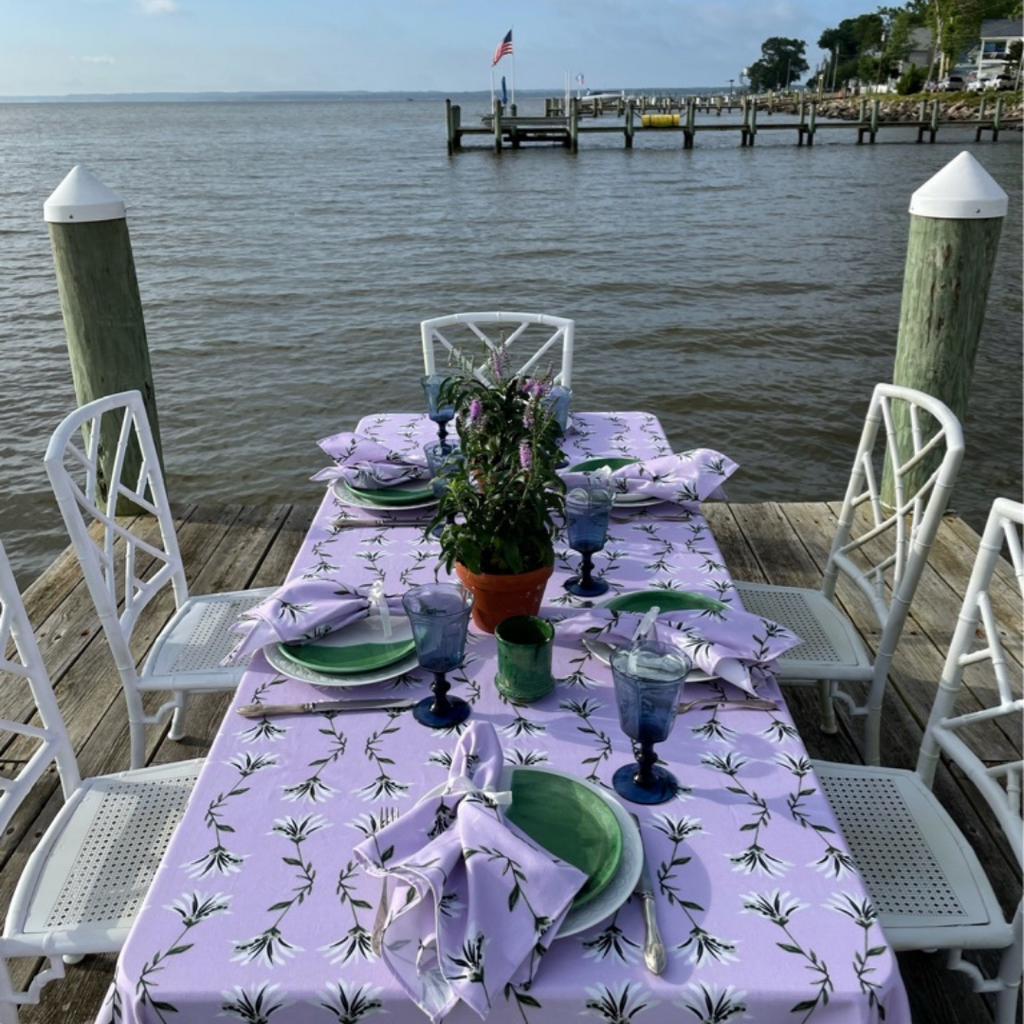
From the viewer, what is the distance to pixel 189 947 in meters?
1.02

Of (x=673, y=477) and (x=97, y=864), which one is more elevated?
(x=673, y=477)

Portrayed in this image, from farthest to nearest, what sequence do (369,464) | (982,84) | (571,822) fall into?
(982,84)
(369,464)
(571,822)

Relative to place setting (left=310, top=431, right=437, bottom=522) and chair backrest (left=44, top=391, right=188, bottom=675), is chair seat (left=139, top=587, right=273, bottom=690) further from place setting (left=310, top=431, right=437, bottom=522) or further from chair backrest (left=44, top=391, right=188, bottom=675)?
place setting (left=310, top=431, right=437, bottom=522)

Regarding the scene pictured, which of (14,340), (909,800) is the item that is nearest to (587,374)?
(14,340)

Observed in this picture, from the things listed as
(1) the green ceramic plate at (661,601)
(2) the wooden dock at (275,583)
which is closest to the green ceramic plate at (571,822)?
(1) the green ceramic plate at (661,601)

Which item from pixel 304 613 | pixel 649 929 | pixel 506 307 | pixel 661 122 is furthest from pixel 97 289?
pixel 661 122

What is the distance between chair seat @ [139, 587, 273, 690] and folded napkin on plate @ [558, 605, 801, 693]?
78 centimetres

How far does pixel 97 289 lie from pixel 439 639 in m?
2.60

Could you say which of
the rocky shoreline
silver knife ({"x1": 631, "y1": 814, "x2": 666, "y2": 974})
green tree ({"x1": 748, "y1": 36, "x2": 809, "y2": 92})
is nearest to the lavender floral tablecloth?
silver knife ({"x1": 631, "y1": 814, "x2": 666, "y2": 974})

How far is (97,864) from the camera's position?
60.2 inches

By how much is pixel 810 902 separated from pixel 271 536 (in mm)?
Answer: 2872

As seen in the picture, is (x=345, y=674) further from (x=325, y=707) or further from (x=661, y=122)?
(x=661, y=122)

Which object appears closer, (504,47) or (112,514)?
(112,514)

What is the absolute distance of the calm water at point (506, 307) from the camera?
6.29 metres
